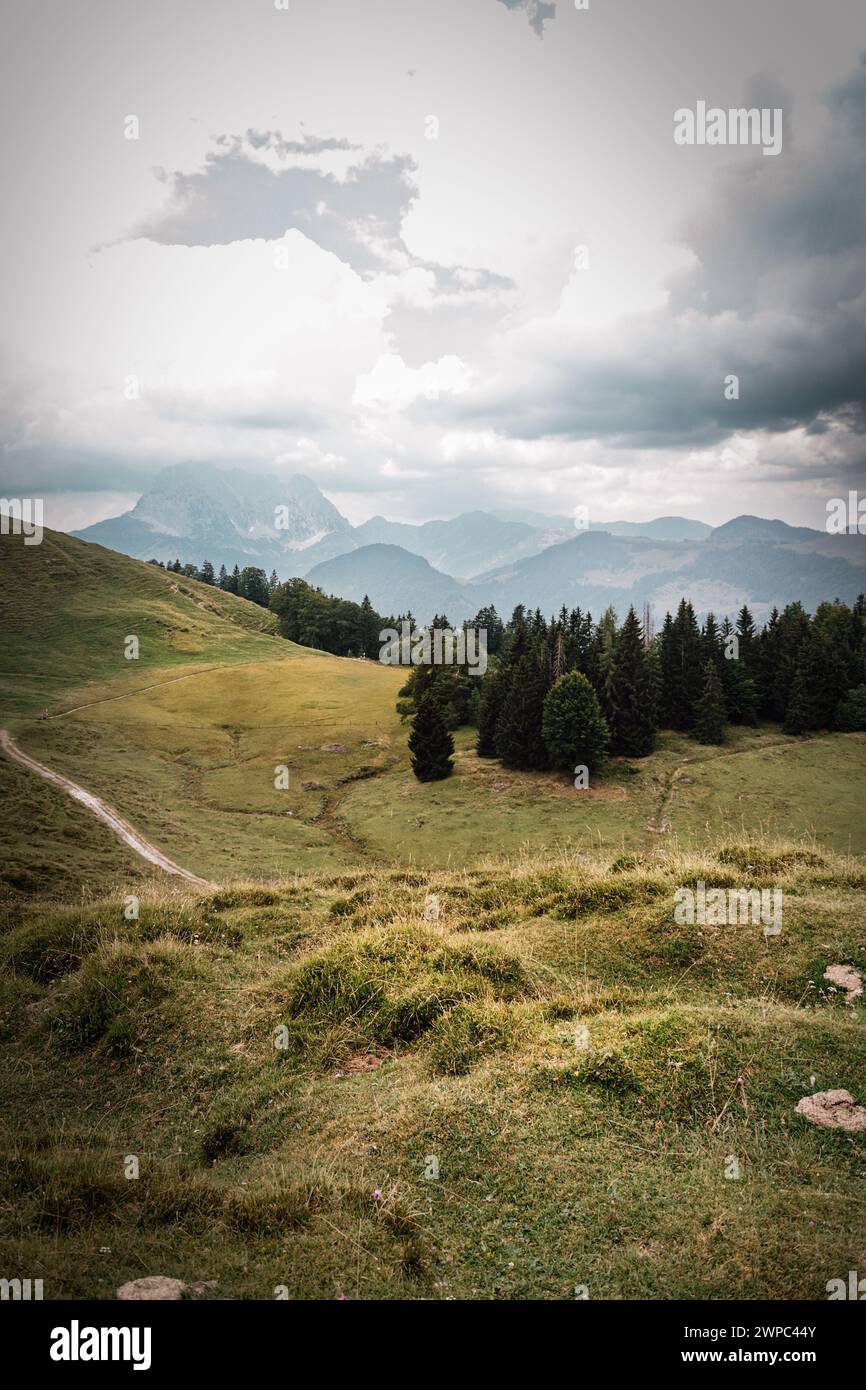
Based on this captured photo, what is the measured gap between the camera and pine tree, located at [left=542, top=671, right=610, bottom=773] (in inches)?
2699

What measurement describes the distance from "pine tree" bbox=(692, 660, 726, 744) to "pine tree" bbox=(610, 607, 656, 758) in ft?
19.4

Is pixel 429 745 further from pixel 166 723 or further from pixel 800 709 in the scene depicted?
pixel 800 709

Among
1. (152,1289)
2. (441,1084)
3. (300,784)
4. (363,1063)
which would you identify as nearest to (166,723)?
(300,784)

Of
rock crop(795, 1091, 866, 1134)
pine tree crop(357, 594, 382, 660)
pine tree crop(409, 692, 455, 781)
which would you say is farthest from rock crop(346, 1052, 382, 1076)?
pine tree crop(357, 594, 382, 660)

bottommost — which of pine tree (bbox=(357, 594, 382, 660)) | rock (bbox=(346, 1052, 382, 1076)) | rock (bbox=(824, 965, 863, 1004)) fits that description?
rock (bbox=(346, 1052, 382, 1076))

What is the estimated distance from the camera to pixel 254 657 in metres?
123

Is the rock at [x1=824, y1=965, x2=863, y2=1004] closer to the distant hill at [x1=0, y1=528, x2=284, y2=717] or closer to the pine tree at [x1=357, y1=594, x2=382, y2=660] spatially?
the distant hill at [x1=0, y1=528, x2=284, y2=717]

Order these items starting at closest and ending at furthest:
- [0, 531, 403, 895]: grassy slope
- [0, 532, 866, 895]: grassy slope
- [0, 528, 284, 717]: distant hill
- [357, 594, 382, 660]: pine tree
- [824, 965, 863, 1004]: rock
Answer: [824, 965, 863, 1004]: rock
[0, 531, 403, 895]: grassy slope
[0, 532, 866, 895]: grassy slope
[0, 528, 284, 717]: distant hill
[357, 594, 382, 660]: pine tree

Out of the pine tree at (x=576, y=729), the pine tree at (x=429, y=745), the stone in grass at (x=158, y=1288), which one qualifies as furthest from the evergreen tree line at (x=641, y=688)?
the stone in grass at (x=158, y=1288)

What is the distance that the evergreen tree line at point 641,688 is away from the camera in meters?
70.5

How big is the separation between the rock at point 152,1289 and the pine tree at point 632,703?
231 feet

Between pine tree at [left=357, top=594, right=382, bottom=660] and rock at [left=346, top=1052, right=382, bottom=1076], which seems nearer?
rock at [left=346, top=1052, right=382, bottom=1076]

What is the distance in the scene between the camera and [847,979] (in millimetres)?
9984
